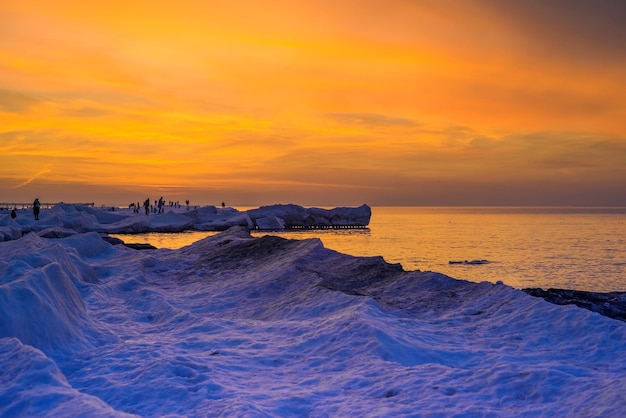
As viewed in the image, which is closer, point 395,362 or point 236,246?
point 395,362

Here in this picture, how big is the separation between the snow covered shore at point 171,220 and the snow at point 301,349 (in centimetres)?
2711

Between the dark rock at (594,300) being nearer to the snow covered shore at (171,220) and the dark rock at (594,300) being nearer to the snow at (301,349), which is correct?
the snow at (301,349)

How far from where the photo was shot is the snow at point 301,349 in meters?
7.70

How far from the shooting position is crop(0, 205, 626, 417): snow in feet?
25.2

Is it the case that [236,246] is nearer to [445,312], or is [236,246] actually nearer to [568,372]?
[445,312]

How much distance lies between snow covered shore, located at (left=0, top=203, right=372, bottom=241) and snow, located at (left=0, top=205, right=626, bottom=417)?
2711 centimetres

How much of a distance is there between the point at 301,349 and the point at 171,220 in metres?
65.9

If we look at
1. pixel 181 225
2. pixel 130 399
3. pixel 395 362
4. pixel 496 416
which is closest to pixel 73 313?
pixel 130 399

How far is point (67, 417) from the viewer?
6.50 metres

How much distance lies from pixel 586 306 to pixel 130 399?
1261cm

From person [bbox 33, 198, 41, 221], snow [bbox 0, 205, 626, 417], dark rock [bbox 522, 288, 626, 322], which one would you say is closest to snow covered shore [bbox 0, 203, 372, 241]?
person [bbox 33, 198, 41, 221]

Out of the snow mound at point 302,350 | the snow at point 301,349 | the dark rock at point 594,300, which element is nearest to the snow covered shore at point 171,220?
the snow at point 301,349

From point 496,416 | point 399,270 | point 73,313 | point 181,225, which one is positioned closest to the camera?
point 496,416

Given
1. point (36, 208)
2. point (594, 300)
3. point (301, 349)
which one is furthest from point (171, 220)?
point (301, 349)
